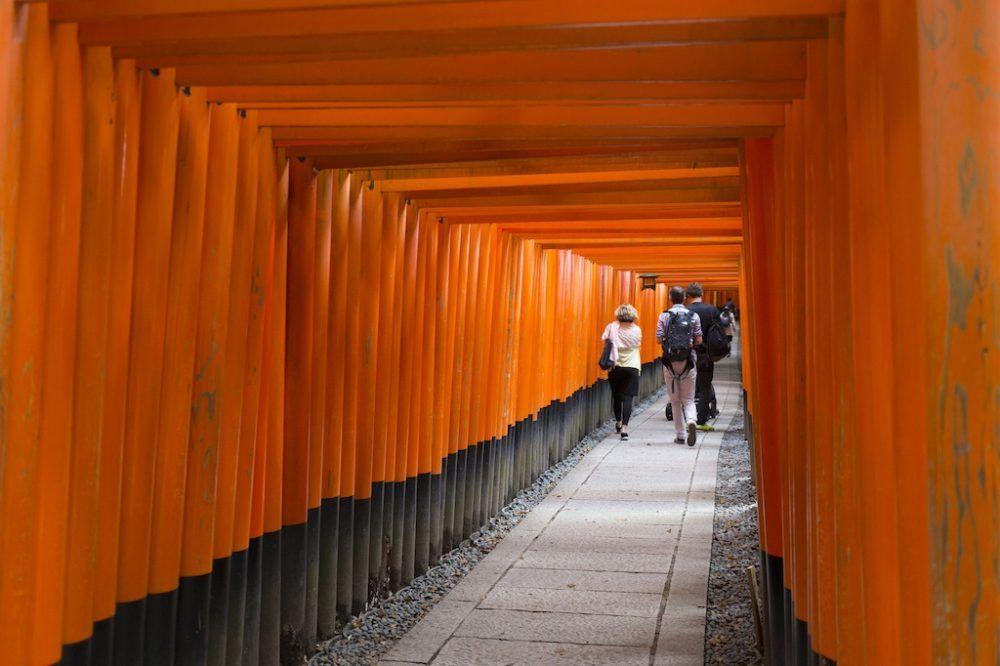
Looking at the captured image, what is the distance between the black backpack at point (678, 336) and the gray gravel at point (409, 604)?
327cm

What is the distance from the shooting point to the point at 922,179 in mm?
1721

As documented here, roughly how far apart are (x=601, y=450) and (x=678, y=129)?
8.39 metres

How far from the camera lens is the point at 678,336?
11.1 metres

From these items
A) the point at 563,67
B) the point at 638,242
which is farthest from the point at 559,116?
the point at 638,242

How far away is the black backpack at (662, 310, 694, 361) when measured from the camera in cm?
1103

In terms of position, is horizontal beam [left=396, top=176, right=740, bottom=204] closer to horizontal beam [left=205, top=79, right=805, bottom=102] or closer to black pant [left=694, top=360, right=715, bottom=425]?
horizontal beam [left=205, top=79, right=805, bottom=102]

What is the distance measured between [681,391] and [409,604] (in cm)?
662

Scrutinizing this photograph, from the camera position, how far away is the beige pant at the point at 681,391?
11234 millimetres

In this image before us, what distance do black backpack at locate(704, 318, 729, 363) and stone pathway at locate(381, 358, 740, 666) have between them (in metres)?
2.31

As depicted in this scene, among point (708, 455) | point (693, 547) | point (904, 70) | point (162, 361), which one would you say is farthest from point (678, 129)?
point (708, 455)

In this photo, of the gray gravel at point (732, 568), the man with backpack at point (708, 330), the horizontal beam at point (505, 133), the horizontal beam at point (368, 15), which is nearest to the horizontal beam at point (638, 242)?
the man with backpack at point (708, 330)

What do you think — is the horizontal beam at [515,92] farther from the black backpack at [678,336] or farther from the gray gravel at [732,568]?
the black backpack at [678,336]

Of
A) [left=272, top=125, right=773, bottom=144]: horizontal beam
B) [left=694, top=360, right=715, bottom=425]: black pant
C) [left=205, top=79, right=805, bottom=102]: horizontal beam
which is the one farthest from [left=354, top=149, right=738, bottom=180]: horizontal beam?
[left=694, top=360, right=715, bottom=425]: black pant

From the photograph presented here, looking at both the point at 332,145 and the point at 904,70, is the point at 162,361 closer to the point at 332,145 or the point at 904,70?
the point at 332,145
